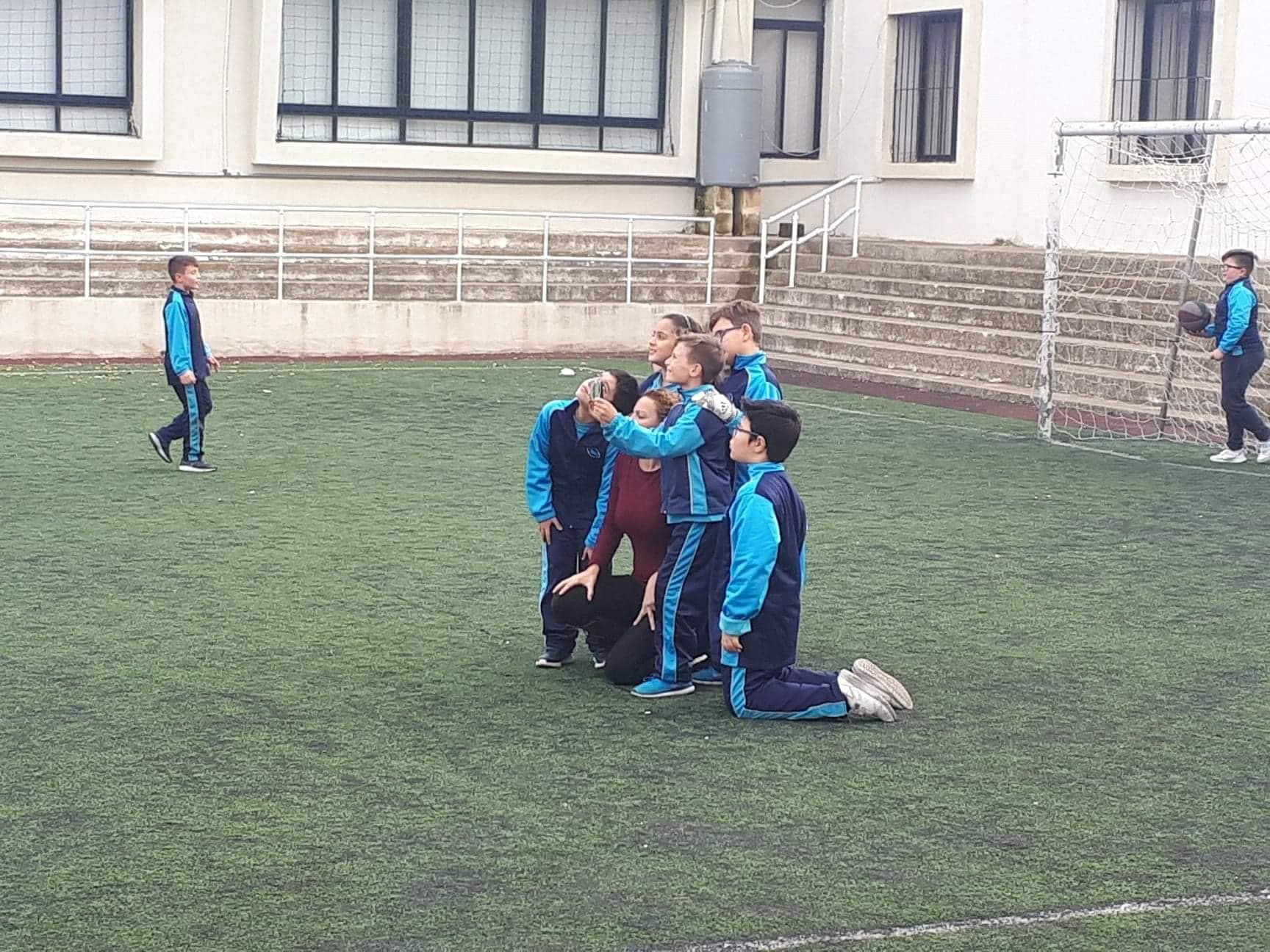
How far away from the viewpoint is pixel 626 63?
24.7 m

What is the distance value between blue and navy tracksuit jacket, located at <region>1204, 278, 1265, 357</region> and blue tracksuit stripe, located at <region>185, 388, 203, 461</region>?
7.63 m

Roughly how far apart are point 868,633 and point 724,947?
12.4ft

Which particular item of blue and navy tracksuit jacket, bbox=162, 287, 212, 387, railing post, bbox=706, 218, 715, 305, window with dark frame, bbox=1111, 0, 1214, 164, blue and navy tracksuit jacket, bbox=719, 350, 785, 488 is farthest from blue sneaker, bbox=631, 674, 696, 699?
railing post, bbox=706, 218, 715, 305

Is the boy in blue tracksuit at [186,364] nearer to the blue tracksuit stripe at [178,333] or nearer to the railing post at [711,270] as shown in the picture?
the blue tracksuit stripe at [178,333]

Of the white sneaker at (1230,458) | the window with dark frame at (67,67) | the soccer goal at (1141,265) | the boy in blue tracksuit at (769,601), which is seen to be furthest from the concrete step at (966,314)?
the boy in blue tracksuit at (769,601)

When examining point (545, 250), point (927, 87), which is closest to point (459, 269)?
point (545, 250)

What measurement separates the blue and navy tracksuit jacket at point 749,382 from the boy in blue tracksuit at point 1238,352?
23.5 ft

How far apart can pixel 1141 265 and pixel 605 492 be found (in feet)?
43.4

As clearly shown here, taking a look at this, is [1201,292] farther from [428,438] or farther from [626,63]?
[626,63]

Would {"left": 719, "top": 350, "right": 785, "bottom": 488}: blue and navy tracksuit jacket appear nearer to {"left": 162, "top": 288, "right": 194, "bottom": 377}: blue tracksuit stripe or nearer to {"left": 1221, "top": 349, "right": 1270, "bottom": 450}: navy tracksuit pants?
{"left": 162, "top": 288, "right": 194, "bottom": 377}: blue tracksuit stripe

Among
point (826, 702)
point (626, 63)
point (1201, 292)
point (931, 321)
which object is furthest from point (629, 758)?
point (626, 63)

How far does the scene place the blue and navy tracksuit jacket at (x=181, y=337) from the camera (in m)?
12.7

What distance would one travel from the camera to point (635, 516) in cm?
741

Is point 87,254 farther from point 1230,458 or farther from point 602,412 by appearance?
point 602,412
